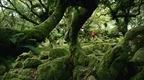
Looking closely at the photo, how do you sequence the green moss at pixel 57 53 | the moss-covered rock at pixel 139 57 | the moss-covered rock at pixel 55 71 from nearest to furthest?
the moss-covered rock at pixel 139 57 → the moss-covered rock at pixel 55 71 → the green moss at pixel 57 53

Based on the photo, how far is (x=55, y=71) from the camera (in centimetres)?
805

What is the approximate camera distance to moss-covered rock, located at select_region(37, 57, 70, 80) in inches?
313

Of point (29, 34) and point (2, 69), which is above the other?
point (29, 34)

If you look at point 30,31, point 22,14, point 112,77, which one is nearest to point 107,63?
point 112,77

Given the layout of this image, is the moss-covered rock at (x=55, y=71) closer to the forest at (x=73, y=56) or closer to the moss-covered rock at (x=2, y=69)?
the forest at (x=73, y=56)

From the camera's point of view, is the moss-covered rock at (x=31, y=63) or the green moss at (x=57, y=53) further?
the green moss at (x=57, y=53)

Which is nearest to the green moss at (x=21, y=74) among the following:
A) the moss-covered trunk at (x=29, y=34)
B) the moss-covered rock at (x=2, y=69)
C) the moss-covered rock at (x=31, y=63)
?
the moss-covered rock at (x=2, y=69)

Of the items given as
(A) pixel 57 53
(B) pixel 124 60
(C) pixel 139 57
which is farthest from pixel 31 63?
(C) pixel 139 57

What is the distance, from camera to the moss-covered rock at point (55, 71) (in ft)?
26.1

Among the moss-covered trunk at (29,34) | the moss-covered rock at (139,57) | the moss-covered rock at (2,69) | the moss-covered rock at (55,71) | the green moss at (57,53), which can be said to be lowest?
the moss-covered rock at (139,57)

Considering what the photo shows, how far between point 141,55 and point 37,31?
4676 mm

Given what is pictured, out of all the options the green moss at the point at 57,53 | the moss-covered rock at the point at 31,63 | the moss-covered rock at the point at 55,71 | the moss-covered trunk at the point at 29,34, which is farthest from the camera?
the green moss at the point at 57,53

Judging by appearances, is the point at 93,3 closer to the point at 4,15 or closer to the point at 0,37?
the point at 0,37

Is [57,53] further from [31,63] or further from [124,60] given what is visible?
[124,60]
